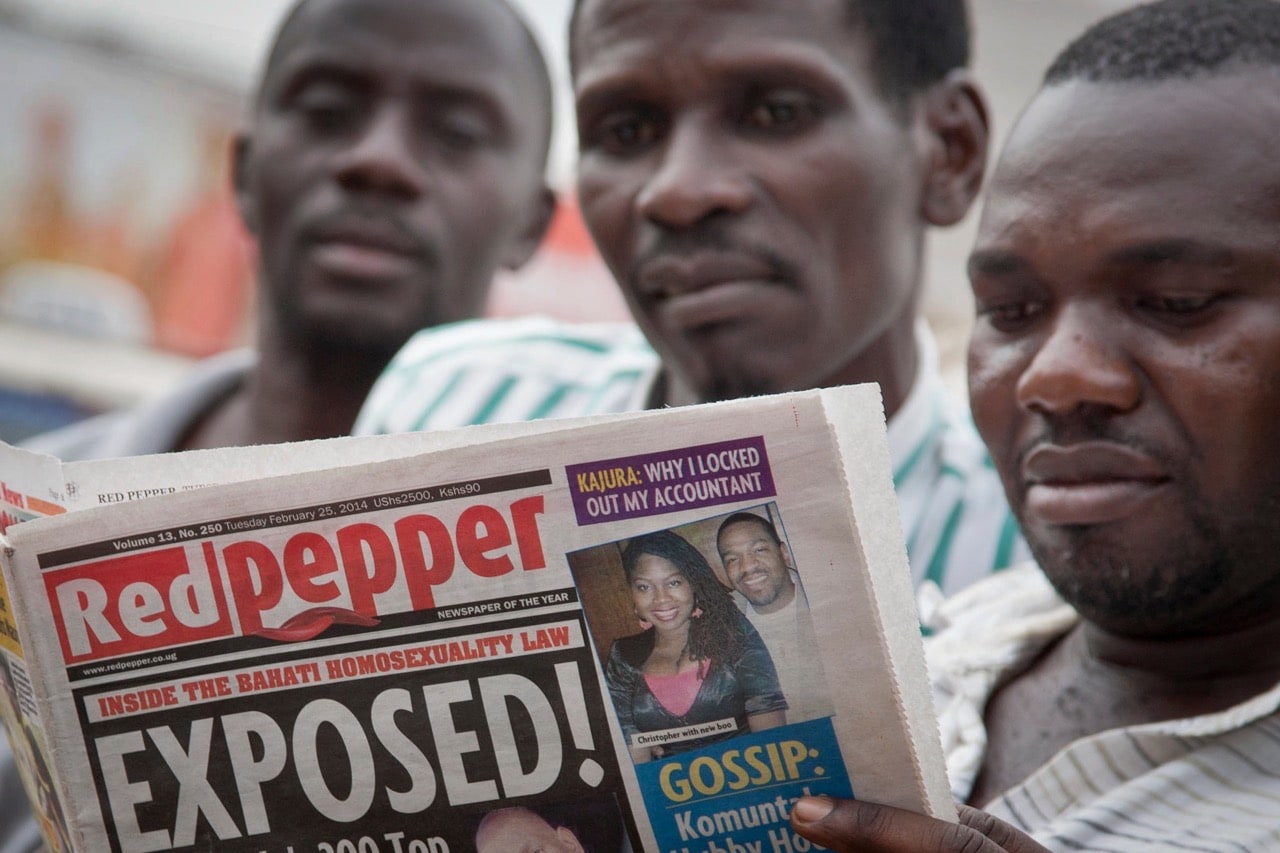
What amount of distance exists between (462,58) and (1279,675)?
5.92ft

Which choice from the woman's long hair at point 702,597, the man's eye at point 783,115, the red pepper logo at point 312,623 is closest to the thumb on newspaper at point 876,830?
the woman's long hair at point 702,597

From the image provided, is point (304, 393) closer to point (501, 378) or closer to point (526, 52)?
point (501, 378)

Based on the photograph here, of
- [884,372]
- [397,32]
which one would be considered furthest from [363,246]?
[884,372]

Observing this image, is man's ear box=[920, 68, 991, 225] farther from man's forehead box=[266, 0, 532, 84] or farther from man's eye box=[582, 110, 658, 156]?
man's forehead box=[266, 0, 532, 84]

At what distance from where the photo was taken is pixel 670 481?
40.8 inches

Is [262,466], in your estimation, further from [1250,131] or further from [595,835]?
[1250,131]

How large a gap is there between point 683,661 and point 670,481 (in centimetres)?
14

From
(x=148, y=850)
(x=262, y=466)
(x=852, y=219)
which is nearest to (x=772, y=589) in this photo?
(x=262, y=466)

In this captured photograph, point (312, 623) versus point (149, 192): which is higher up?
point (149, 192)

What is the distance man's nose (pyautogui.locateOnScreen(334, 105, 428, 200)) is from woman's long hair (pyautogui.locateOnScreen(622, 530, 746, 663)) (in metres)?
1.58

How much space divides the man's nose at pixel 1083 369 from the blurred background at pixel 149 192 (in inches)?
222

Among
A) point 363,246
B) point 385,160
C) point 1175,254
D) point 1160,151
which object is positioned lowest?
point 1175,254

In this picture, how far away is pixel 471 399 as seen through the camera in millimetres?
2412

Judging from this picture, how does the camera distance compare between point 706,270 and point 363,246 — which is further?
point 363,246
